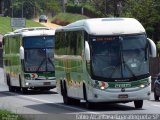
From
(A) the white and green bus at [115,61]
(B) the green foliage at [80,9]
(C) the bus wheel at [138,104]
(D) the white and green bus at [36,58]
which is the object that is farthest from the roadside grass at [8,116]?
(B) the green foliage at [80,9]

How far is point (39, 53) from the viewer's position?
36344mm

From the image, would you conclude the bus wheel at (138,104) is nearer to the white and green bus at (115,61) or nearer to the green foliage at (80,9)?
the white and green bus at (115,61)

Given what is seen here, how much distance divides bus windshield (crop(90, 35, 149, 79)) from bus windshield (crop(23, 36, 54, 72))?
1207cm

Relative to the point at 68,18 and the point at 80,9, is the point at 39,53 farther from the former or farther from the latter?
the point at 80,9

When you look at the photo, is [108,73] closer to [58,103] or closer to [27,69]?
[58,103]

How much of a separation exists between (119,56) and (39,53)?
12.6m

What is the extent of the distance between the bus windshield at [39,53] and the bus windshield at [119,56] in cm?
1207

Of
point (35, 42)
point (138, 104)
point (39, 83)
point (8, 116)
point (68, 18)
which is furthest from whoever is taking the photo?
point (68, 18)

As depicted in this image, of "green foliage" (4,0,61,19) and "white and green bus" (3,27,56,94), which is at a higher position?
"white and green bus" (3,27,56,94)

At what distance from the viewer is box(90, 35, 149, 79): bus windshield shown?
2412cm

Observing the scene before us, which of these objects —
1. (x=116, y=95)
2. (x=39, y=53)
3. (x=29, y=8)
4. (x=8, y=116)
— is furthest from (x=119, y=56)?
(x=29, y=8)

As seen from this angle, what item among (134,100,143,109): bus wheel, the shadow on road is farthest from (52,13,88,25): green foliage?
(134,100,143,109): bus wheel

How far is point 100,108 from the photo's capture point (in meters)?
25.8

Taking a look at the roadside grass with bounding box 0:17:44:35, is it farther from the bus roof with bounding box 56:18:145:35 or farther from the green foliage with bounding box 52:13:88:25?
the bus roof with bounding box 56:18:145:35
